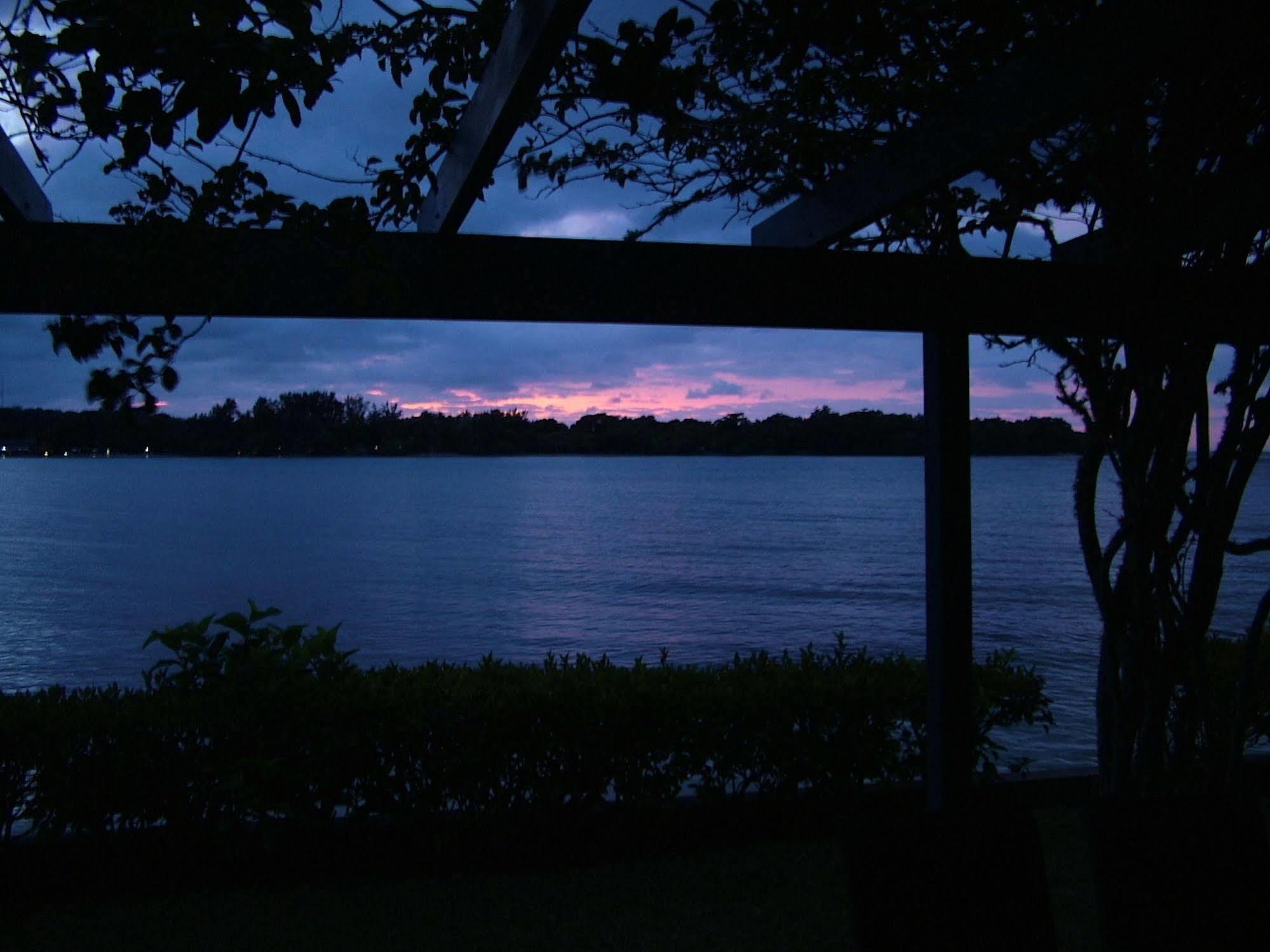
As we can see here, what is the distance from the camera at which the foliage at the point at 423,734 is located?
3.63 meters

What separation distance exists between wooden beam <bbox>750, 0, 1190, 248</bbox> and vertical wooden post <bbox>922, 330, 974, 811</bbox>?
1.77 ft

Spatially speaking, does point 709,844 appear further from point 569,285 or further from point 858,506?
point 858,506

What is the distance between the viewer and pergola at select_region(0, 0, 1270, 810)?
80.0 inches

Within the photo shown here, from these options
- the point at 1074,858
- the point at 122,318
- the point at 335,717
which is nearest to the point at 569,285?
the point at 122,318

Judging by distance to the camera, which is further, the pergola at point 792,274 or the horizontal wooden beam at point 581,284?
the horizontal wooden beam at point 581,284

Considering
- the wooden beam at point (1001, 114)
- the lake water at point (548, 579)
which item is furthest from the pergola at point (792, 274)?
the lake water at point (548, 579)

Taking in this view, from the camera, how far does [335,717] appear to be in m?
3.76

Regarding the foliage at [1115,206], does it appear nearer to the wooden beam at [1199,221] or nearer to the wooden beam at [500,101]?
the wooden beam at [1199,221]

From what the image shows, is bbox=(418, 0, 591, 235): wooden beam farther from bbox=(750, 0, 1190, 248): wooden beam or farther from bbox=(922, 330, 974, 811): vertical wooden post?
bbox=(922, 330, 974, 811): vertical wooden post

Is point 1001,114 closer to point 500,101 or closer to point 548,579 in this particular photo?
point 500,101

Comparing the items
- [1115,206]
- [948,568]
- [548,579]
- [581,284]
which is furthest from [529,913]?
[548,579]

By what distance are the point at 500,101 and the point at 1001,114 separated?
113cm

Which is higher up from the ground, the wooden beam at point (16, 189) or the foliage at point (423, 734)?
the wooden beam at point (16, 189)

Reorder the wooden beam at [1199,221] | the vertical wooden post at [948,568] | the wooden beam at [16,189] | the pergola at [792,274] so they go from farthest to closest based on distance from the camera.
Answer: the vertical wooden post at [948,568] < the wooden beam at [1199,221] < the wooden beam at [16,189] < the pergola at [792,274]
